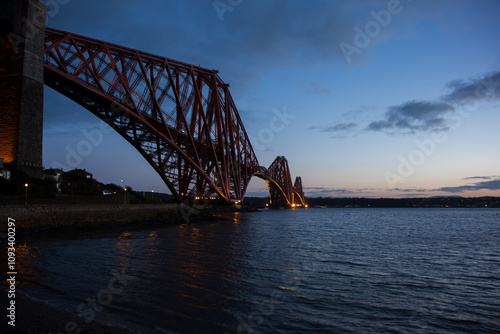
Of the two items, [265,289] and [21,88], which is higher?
[21,88]

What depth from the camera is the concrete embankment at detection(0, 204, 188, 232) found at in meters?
22.1

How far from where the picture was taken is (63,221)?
2597 centimetres

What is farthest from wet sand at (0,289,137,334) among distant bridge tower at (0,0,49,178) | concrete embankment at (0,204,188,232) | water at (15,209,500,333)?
distant bridge tower at (0,0,49,178)

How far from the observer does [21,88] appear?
26.1 meters

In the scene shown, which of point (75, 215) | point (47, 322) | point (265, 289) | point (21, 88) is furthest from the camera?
point (75, 215)

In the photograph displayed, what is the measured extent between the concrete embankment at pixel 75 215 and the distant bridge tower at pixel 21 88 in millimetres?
4121

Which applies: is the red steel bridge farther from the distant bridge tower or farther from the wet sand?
the wet sand

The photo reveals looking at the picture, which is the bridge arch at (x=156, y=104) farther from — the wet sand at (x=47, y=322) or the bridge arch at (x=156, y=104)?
the wet sand at (x=47, y=322)

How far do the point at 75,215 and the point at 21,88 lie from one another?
10447 mm

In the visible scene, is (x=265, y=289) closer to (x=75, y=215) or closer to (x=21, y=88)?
(x=75, y=215)

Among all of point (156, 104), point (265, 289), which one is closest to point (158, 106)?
point (156, 104)

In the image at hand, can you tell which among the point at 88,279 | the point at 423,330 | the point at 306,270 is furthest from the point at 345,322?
the point at 88,279

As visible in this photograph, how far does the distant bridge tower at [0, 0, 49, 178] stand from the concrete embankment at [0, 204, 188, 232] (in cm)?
412

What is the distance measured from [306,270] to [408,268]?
486cm
